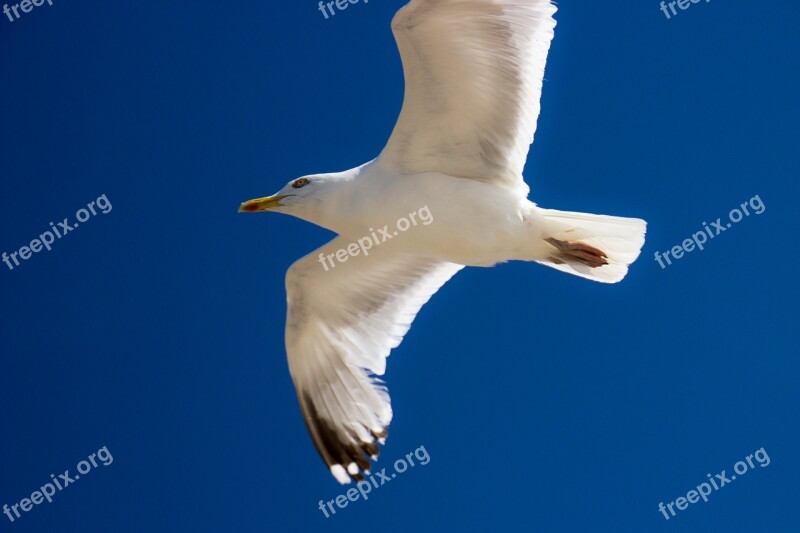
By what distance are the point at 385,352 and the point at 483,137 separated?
1.24 metres

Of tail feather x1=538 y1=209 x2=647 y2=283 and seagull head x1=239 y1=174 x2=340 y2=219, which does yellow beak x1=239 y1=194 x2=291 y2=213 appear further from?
tail feather x1=538 y1=209 x2=647 y2=283

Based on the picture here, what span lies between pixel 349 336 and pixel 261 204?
34.9 inches

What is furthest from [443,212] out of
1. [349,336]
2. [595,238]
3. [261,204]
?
[349,336]

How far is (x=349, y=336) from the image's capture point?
6.23 meters

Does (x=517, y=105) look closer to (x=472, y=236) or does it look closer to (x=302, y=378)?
(x=472, y=236)

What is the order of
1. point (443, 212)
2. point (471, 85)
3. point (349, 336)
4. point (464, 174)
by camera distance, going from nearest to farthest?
1. point (471, 85)
2. point (443, 212)
3. point (464, 174)
4. point (349, 336)

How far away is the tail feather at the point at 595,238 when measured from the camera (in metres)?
5.36

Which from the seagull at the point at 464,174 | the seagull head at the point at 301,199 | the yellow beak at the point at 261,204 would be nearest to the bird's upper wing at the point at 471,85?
the seagull at the point at 464,174

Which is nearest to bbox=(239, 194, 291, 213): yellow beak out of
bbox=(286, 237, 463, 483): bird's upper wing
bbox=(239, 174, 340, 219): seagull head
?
bbox=(239, 174, 340, 219): seagull head

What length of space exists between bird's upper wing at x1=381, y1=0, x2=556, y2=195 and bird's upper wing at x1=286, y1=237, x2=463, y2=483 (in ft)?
2.61

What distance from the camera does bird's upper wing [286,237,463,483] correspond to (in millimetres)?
6113

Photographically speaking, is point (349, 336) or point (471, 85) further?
point (349, 336)

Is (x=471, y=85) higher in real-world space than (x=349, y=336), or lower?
higher

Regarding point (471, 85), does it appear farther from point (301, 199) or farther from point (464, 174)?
point (301, 199)
